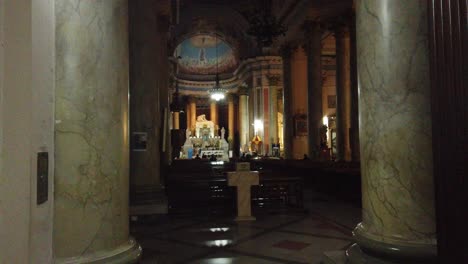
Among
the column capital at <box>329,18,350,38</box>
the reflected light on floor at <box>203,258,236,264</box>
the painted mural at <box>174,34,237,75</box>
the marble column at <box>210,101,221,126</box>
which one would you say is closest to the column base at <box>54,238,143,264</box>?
the reflected light on floor at <box>203,258,236,264</box>

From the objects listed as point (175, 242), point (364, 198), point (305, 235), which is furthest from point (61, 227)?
point (305, 235)

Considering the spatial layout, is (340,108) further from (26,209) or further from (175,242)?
(26,209)

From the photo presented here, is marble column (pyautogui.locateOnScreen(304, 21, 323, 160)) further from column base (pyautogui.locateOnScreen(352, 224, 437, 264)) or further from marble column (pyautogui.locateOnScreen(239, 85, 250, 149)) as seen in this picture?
marble column (pyautogui.locateOnScreen(239, 85, 250, 149))

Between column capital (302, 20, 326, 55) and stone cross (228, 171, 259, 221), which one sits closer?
stone cross (228, 171, 259, 221)

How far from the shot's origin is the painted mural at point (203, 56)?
116 feet

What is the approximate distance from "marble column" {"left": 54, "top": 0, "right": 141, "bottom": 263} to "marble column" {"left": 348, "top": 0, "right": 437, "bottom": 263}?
5.67 ft

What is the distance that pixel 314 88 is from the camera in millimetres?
16000

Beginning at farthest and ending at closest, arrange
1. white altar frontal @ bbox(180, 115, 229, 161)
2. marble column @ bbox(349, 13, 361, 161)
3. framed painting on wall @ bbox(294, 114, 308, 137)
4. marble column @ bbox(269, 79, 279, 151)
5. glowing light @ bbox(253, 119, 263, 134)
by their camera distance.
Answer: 1. white altar frontal @ bbox(180, 115, 229, 161)
2. glowing light @ bbox(253, 119, 263, 134)
3. marble column @ bbox(269, 79, 279, 151)
4. framed painting on wall @ bbox(294, 114, 308, 137)
5. marble column @ bbox(349, 13, 361, 161)

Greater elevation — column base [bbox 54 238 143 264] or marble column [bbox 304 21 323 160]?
marble column [bbox 304 21 323 160]

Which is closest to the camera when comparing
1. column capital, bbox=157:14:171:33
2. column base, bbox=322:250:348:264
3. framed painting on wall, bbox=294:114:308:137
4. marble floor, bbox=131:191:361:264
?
column base, bbox=322:250:348:264

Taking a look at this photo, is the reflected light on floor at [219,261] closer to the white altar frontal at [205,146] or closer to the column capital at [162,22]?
the column capital at [162,22]

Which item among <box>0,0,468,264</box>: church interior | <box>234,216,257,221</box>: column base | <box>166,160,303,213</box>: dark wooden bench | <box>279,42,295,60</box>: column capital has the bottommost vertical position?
<box>234,216,257,221</box>: column base

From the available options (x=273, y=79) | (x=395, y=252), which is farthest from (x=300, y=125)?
(x=395, y=252)

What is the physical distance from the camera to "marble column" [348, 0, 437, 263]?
2621mm
